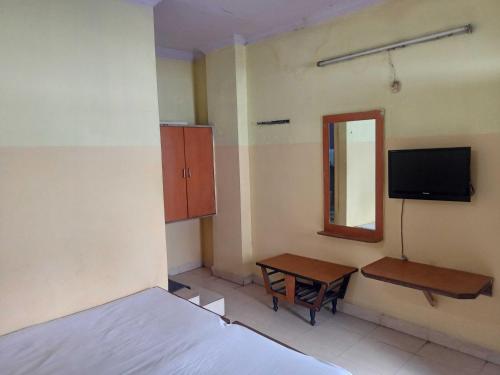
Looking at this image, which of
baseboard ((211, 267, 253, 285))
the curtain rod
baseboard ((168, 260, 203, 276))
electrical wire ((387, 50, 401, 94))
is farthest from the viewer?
baseboard ((168, 260, 203, 276))

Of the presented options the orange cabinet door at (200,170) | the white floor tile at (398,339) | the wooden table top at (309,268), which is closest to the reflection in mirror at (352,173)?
the wooden table top at (309,268)

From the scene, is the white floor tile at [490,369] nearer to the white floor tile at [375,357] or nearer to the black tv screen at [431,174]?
the white floor tile at [375,357]

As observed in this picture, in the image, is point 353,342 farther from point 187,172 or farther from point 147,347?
point 187,172

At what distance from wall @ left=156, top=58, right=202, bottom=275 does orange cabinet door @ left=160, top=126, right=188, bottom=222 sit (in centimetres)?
52

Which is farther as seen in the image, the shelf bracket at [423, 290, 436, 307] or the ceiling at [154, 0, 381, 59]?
the ceiling at [154, 0, 381, 59]

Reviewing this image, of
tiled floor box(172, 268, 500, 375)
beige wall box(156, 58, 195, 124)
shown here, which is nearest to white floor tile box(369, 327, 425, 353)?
tiled floor box(172, 268, 500, 375)

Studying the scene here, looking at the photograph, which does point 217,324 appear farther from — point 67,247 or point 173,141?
point 173,141

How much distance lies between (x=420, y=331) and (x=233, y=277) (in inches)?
88.2

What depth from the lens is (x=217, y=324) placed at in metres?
2.38

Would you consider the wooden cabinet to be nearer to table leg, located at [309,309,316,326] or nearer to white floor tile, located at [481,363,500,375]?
table leg, located at [309,309,316,326]

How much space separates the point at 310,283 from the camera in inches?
152

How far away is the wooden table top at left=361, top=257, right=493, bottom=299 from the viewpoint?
99.8 inches

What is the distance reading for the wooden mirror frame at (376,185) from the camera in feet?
10.7

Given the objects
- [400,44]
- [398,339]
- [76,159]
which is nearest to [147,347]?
[76,159]
